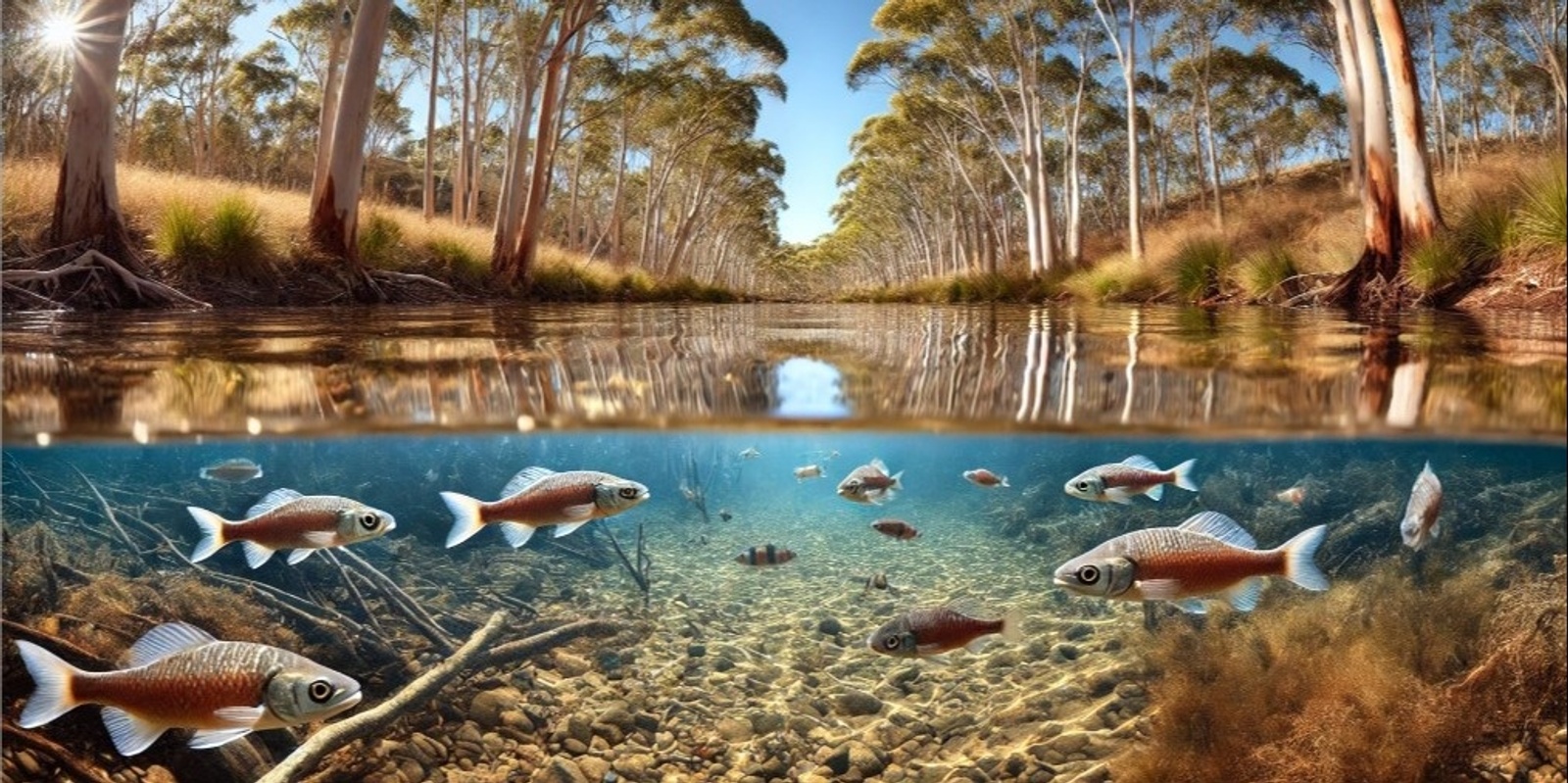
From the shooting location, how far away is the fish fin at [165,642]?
328 centimetres

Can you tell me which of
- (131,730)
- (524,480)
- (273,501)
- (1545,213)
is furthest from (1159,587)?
(1545,213)

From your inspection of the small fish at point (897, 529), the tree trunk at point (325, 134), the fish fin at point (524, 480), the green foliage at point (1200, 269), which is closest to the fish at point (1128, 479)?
the small fish at point (897, 529)

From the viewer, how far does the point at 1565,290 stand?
20.8 feet

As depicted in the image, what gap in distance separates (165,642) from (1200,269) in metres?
13.0

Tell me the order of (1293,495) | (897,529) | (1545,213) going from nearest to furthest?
(897,529), (1545,213), (1293,495)

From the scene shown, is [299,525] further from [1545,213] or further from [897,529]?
[1545,213]

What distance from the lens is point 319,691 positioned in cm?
325

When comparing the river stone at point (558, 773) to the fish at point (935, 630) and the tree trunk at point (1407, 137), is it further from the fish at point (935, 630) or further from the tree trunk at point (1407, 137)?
the tree trunk at point (1407, 137)

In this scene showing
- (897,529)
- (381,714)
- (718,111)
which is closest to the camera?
(381,714)

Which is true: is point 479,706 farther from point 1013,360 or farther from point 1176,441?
point 1176,441

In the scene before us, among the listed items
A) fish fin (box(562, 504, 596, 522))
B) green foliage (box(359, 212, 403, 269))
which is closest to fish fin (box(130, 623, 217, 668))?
fish fin (box(562, 504, 596, 522))

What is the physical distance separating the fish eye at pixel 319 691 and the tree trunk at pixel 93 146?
21.9ft

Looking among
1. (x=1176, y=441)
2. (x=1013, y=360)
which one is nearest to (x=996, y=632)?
(x=1013, y=360)

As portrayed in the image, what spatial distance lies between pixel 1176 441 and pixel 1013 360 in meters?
1.75
